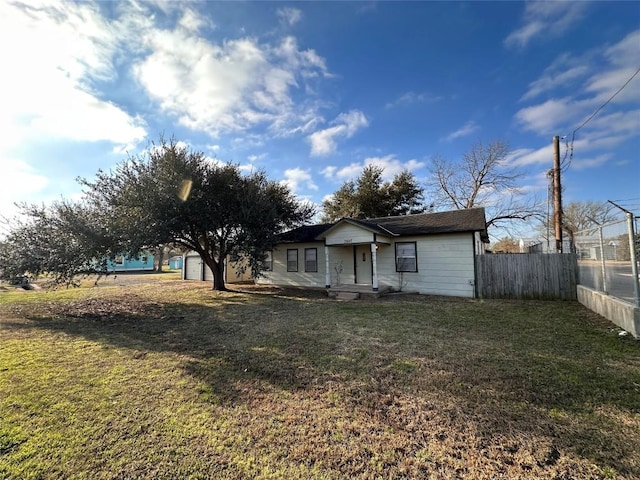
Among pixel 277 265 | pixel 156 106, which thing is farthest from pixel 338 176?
pixel 156 106

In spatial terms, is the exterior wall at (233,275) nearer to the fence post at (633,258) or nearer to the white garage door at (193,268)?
the white garage door at (193,268)

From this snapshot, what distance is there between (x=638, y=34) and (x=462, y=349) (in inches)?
354

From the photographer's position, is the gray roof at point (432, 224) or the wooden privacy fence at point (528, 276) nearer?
the wooden privacy fence at point (528, 276)

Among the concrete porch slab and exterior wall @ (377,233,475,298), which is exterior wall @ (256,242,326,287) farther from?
exterior wall @ (377,233,475,298)

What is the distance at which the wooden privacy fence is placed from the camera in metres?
10.0

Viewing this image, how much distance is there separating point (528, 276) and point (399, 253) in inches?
186

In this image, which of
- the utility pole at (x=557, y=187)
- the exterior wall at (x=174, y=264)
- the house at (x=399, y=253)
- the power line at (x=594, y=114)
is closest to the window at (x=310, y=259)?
the house at (x=399, y=253)

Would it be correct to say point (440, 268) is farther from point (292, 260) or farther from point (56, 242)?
point (56, 242)

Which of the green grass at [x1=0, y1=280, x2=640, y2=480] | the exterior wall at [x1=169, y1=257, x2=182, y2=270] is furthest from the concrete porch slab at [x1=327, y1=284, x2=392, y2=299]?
the exterior wall at [x1=169, y1=257, x2=182, y2=270]

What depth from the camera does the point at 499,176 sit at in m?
22.8

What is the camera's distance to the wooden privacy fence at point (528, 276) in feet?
32.9

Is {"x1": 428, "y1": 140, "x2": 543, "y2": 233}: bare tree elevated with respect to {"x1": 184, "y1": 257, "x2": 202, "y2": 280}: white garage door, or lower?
elevated

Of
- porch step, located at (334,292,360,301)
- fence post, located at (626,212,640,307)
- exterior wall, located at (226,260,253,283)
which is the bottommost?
porch step, located at (334,292,360,301)

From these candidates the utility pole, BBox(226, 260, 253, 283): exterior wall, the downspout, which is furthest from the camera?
BBox(226, 260, 253, 283): exterior wall
